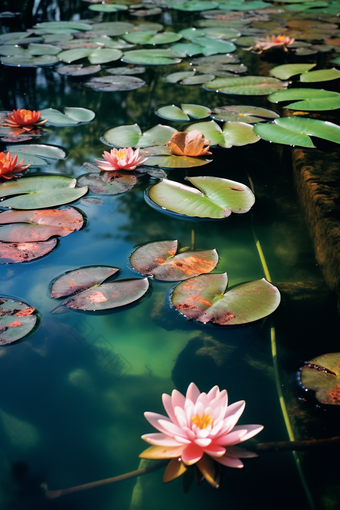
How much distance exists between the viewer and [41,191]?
1.75 metres

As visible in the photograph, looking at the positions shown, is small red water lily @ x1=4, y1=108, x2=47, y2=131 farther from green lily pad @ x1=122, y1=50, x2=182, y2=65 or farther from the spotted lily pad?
green lily pad @ x1=122, y1=50, x2=182, y2=65

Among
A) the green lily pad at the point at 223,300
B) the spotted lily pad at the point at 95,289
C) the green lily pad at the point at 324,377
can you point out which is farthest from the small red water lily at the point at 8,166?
the green lily pad at the point at 324,377

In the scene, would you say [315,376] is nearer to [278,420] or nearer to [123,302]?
[278,420]

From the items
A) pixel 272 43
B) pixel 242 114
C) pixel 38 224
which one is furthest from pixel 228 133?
pixel 272 43

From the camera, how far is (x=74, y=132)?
93.0 inches

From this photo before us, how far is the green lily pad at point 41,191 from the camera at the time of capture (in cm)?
166

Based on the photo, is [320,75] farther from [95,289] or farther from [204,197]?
[95,289]

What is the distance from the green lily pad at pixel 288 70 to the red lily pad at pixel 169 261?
222 centimetres

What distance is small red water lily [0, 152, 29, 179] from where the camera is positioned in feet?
5.98

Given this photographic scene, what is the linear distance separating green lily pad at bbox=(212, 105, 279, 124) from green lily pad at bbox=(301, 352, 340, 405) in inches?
67.7

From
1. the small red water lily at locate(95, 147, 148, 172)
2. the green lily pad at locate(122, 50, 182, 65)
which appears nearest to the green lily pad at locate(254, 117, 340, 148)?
the small red water lily at locate(95, 147, 148, 172)

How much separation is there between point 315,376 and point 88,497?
0.59m

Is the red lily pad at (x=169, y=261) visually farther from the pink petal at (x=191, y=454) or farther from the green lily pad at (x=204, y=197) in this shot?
the pink petal at (x=191, y=454)

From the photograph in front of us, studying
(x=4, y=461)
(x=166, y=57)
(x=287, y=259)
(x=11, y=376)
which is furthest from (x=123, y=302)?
(x=166, y=57)
